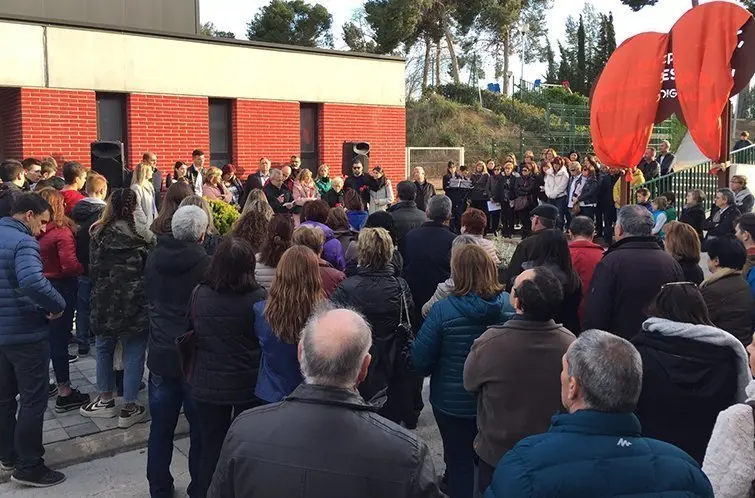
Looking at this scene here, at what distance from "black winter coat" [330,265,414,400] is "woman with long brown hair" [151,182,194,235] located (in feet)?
5.44

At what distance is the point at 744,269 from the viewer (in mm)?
4777

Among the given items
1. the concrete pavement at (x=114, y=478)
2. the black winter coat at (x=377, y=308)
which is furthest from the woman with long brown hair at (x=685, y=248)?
the concrete pavement at (x=114, y=478)

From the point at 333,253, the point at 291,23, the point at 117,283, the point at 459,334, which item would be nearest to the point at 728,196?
the point at 333,253

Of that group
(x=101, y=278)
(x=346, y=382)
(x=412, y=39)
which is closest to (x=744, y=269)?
(x=346, y=382)

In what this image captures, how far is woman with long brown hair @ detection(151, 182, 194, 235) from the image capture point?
5.32m

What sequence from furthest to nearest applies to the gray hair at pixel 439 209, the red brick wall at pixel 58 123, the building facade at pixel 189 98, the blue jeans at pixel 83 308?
the building facade at pixel 189 98, the red brick wall at pixel 58 123, the blue jeans at pixel 83 308, the gray hair at pixel 439 209

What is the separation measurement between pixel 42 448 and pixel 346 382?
3.43 meters

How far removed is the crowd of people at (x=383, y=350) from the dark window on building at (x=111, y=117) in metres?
7.65

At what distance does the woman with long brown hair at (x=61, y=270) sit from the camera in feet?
19.4

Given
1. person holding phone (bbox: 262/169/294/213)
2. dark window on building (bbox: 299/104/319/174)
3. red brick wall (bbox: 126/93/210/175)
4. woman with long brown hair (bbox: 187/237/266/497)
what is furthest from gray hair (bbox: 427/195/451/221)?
dark window on building (bbox: 299/104/319/174)

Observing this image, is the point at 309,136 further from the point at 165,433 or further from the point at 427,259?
the point at 165,433

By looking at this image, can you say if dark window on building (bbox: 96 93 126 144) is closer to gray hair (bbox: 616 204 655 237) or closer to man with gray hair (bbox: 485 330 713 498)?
gray hair (bbox: 616 204 655 237)

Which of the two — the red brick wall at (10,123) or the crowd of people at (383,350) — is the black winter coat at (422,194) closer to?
the crowd of people at (383,350)

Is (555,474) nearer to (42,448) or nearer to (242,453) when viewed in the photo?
(242,453)
